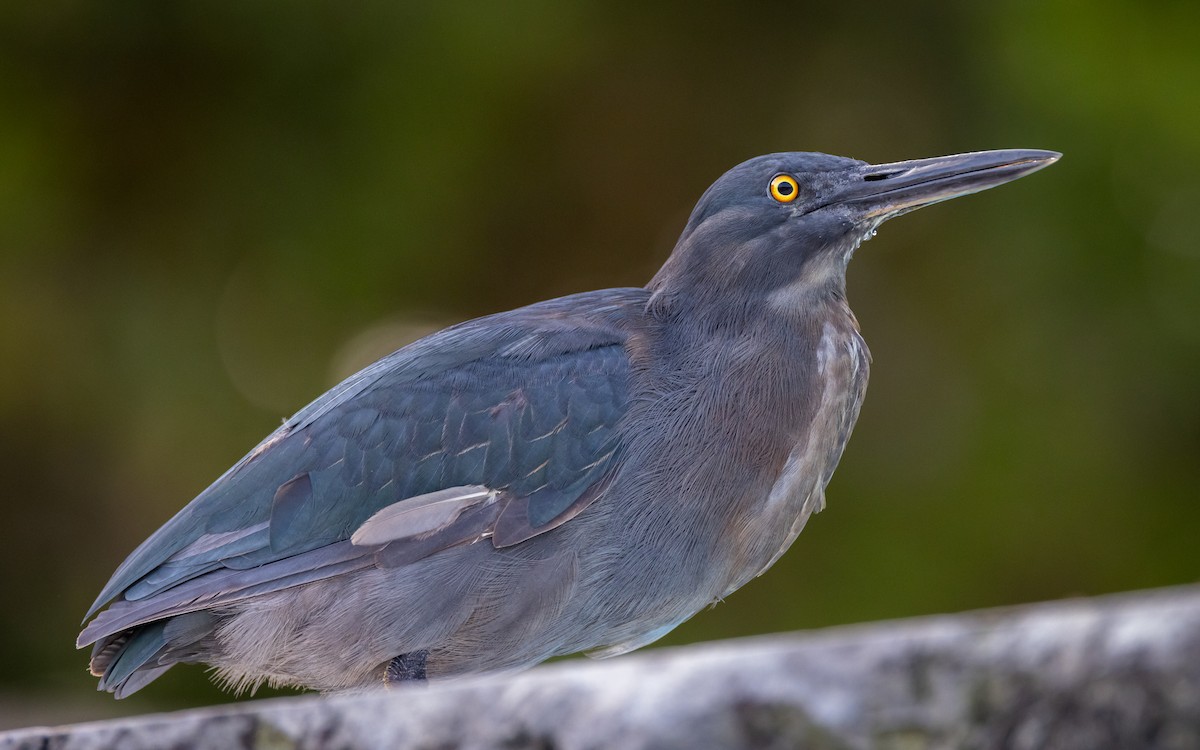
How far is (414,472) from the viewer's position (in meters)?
3.61

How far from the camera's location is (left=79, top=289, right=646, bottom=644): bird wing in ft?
11.4

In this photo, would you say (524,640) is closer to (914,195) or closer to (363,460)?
(363,460)

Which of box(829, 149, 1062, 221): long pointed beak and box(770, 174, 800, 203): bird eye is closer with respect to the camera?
box(829, 149, 1062, 221): long pointed beak

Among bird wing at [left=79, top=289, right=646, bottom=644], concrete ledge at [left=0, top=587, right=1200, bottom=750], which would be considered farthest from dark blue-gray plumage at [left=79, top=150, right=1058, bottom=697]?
concrete ledge at [left=0, top=587, right=1200, bottom=750]

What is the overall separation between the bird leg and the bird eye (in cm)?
173

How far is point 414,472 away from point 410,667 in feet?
1.78

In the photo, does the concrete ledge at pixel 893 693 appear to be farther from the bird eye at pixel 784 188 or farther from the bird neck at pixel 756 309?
the bird eye at pixel 784 188

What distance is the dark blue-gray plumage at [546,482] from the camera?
342 centimetres

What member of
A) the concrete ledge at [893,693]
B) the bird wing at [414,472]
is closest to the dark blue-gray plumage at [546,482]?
the bird wing at [414,472]

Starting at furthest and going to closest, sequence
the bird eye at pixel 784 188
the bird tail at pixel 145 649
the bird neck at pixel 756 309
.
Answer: the bird eye at pixel 784 188 < the bird neck at pixel 756 309 < the bird tail at pixel 145 649

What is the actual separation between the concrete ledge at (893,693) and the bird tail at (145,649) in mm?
2390

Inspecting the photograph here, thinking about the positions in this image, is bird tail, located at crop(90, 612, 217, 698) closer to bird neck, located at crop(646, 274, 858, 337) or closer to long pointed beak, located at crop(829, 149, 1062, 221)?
bird neck, located at crop(646, 274, 858, 337)

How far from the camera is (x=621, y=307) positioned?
3.95 metres

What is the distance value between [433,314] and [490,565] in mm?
4962
